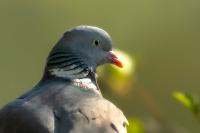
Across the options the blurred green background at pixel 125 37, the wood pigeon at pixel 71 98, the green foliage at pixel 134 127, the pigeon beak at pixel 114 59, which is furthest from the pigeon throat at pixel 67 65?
the blurred green background at pixel 125 37

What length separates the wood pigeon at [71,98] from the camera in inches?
182

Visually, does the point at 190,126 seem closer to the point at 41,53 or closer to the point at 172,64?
the point at 172,64

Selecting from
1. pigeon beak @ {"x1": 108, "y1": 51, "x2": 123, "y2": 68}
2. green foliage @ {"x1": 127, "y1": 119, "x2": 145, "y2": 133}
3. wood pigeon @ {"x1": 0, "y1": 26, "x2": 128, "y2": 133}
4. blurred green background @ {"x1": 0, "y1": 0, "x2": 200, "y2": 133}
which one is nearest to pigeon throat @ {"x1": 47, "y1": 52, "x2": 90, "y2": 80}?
wood pigeon @ {"x1": 0, "y1": 26, "x2": 128, "y2": 133}

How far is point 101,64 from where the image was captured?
550 centimetres

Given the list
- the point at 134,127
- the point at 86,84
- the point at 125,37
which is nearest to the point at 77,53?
the point at 86,84

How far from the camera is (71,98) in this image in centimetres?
485

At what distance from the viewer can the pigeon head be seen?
17.3 feet

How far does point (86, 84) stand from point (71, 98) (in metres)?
0.39

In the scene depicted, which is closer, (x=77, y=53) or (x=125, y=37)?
(x=77, y=53)

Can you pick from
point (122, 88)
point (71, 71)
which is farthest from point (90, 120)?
point (122, 88)

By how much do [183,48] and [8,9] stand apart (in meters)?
1.27

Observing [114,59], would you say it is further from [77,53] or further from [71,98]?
[71,98]

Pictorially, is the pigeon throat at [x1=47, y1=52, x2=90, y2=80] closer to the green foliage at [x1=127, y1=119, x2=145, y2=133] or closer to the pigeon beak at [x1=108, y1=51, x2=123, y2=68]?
the pigeon beak at [x1=108, y1=51, x2=123, y2=68]

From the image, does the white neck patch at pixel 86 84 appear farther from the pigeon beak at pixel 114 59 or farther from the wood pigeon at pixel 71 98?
the pigeon beak at pixel 114 59
